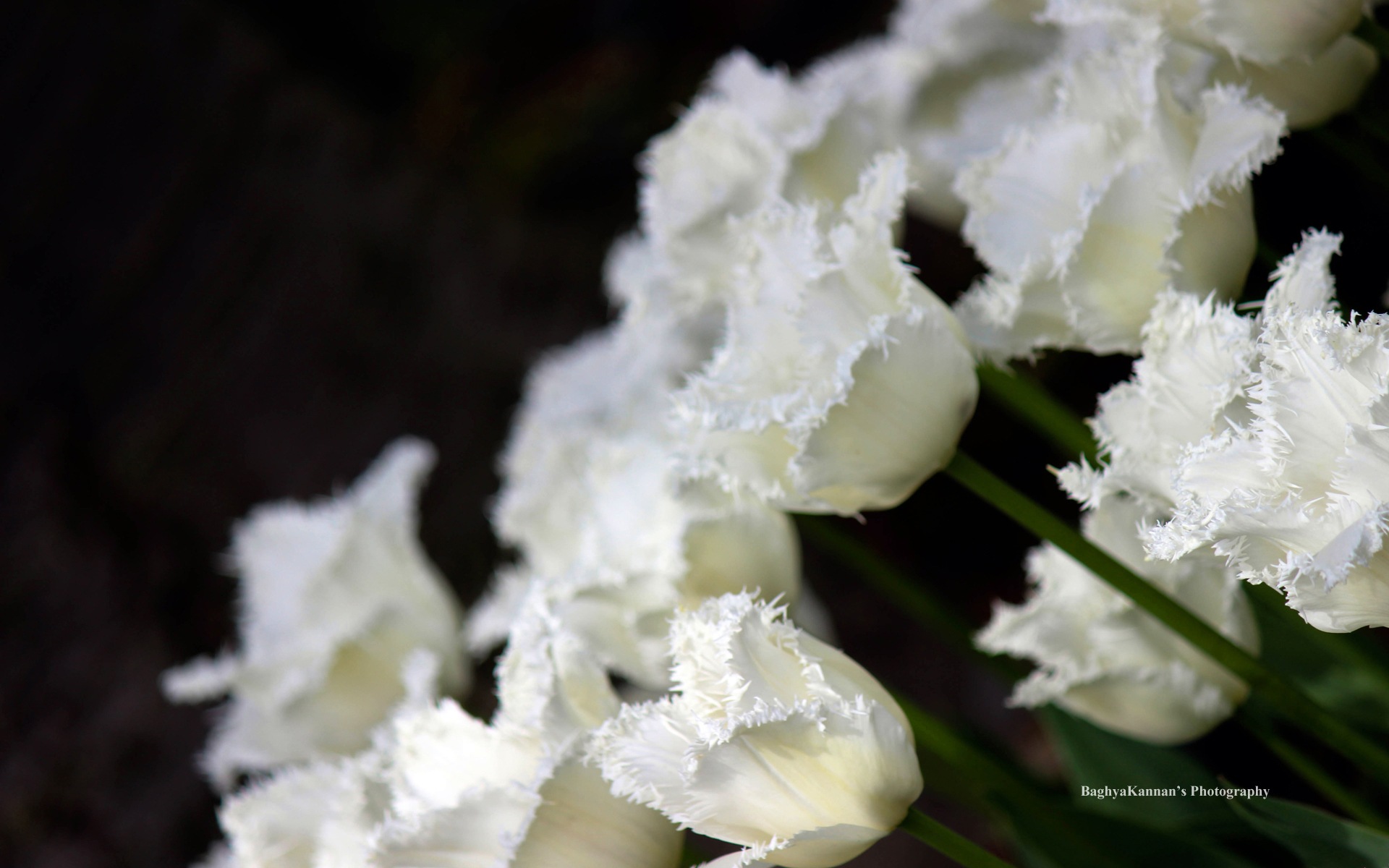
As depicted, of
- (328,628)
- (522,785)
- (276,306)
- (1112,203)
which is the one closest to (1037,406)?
(1112,203)

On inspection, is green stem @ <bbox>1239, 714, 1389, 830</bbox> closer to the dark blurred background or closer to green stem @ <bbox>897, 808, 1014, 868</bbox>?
green stem @ <bbox>897, 808, 1014, 868</bbox>

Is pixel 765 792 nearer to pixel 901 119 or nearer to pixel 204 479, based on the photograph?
pixel 901 119

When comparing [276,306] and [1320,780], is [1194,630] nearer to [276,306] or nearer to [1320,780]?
[1320,780]

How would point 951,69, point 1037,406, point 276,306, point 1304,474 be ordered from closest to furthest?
point 1304,474 → point 1037,406 → point 951,69 → point 276,306

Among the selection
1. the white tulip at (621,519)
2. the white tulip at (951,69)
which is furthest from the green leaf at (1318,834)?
the white tulip at (951,69)

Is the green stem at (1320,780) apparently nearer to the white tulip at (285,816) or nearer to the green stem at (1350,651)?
the green stem at (1350,651)

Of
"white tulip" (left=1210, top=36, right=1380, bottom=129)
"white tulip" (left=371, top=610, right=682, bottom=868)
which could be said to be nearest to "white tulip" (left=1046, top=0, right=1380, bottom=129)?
"white tulip" (left=1210, top=36, right=1380, bottom=129)
